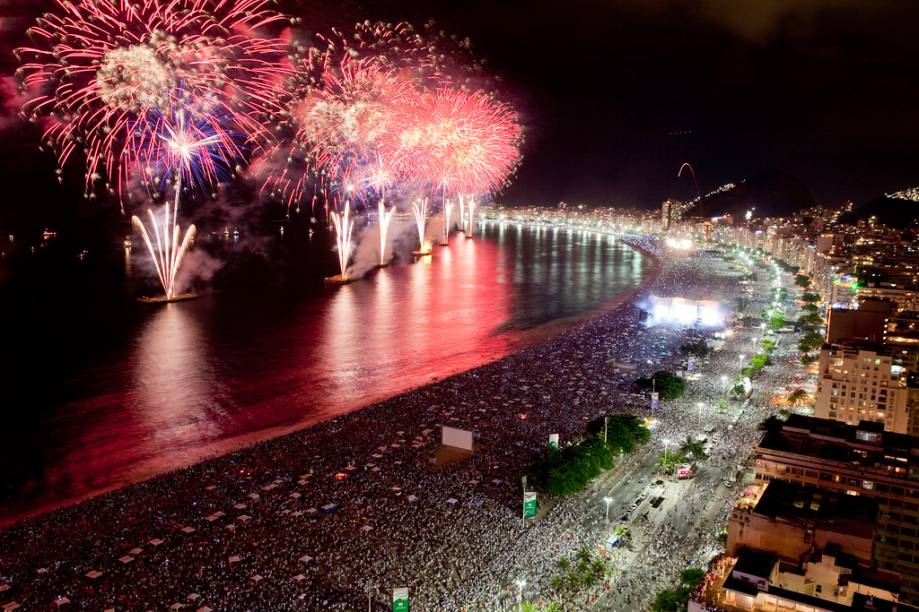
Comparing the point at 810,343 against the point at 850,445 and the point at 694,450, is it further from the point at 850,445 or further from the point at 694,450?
the point at 850,445

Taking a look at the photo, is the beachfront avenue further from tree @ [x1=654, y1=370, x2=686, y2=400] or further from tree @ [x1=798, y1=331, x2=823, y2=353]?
tree @ [x1=798, y1=331, x2=823, y2=353]

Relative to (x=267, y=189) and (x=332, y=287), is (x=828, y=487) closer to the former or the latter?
(x=332, y=287)

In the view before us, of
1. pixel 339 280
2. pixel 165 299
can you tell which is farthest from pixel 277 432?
pixel 339 280

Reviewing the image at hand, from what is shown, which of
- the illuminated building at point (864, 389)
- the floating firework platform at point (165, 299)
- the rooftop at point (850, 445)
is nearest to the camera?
the rooftop at point (850, 445)

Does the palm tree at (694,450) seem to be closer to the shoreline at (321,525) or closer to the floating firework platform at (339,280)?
the shoreline at (321,525)

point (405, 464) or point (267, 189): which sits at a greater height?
point (267, 189)

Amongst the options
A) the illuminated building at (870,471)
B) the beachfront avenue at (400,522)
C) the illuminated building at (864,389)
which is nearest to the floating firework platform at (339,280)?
the beachfront avenue at (400,522)

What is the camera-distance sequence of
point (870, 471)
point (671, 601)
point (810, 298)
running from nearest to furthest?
point (671, 601), point (870, 471), point (810, 298)

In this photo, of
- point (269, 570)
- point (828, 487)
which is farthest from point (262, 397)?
point (828, 487)
